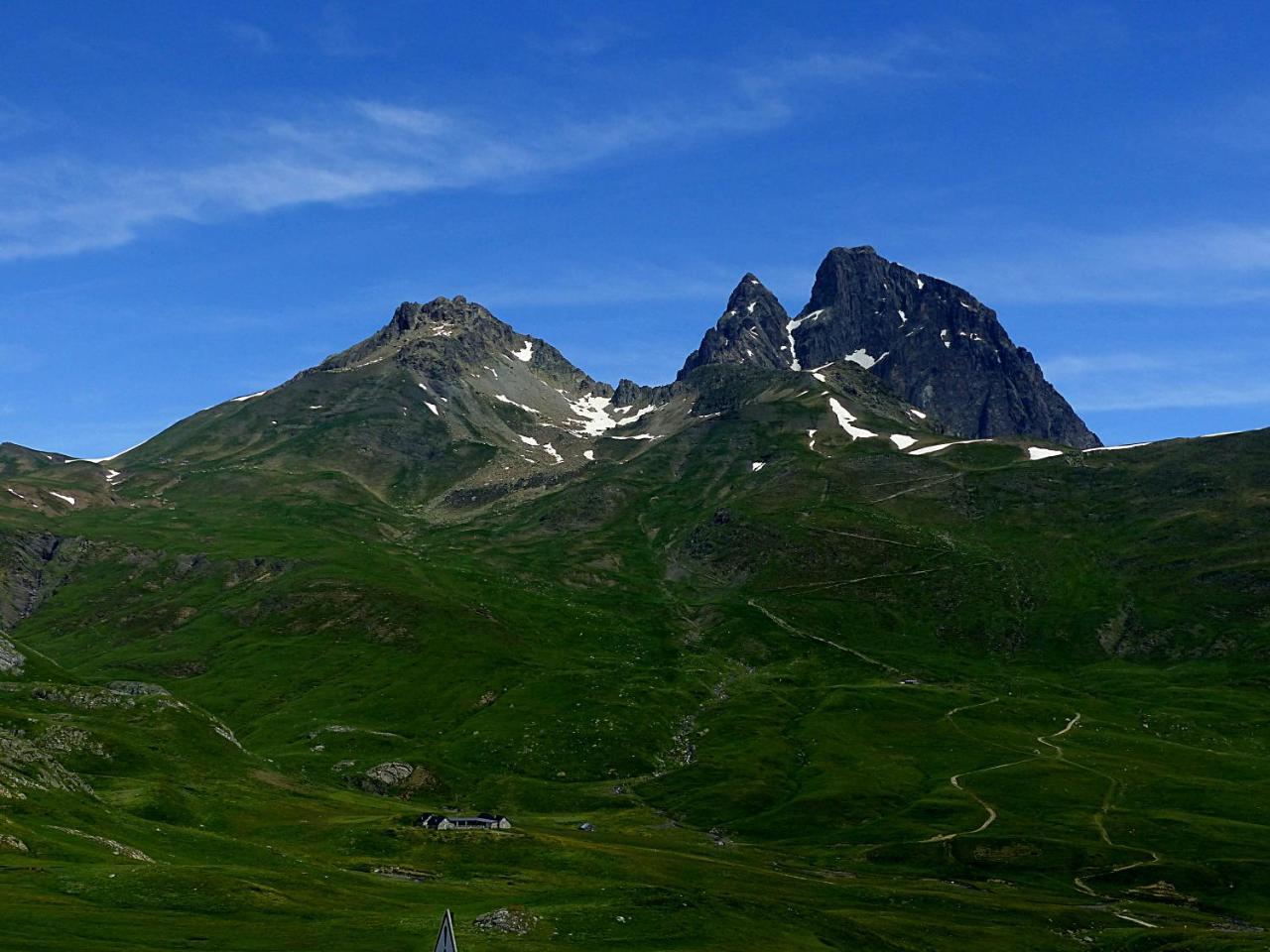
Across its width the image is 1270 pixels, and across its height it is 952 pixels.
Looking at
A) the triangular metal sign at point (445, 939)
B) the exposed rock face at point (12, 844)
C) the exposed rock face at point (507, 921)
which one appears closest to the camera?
the triangular metal sign at point (445, 939)

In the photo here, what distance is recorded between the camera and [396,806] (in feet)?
575

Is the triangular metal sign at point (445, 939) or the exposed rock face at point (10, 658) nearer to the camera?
the triangular metal sign at point (445, 939)

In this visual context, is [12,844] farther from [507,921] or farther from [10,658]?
[10,658]

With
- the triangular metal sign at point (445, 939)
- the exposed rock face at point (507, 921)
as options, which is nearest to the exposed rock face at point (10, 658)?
the exposed rock face at point (507, 921)

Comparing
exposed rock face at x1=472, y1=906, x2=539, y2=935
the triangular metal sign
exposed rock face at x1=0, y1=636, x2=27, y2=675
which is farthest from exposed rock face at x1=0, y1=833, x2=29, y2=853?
exposed rock face at x1=0, y1=636, x2=27, y2=675

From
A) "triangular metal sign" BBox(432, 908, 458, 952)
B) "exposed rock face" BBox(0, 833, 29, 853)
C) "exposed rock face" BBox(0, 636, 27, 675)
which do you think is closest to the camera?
"triangular metal sign" BBox(432, 908, 458, 952)

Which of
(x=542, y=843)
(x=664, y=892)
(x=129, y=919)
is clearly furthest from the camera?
(x=542, y=843)

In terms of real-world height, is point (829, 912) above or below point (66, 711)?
below

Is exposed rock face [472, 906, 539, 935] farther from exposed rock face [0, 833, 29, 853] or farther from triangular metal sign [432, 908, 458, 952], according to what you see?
triangular metal sign [432, 908, 458, 952]

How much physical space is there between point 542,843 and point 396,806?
46.1 m

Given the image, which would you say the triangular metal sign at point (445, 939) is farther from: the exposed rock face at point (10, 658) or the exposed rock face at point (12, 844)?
the exposed rock face at point (10, 658)

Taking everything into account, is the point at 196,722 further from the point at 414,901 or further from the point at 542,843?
the point at 414,901

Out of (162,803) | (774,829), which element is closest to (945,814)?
(774,829)

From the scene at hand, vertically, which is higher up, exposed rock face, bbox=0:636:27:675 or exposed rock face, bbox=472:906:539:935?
exposed rock face, bbox=0:636:27:675
